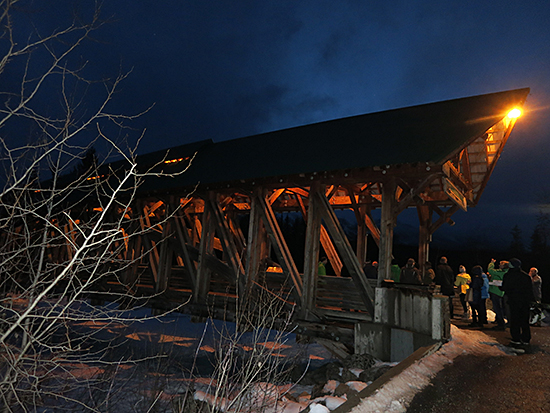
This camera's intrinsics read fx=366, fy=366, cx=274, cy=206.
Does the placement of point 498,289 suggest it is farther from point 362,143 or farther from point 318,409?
point 318,409

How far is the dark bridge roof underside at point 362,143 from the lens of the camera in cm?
710

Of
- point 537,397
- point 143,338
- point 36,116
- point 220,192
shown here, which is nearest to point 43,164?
point 36,116

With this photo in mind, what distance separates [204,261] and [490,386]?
299 inches

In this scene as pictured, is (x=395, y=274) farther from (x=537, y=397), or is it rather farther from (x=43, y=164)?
(x=43, y=164)

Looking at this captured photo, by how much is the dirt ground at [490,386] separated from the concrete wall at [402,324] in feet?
2.27

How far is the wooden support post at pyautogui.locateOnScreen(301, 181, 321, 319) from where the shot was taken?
8.18 metres

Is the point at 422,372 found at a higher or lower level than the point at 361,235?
lower

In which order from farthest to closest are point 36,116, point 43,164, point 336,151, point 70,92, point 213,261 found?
point 213,261
point 336,151
point 43,164
point 70,92
point 36,116

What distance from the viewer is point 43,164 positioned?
12.7 ft

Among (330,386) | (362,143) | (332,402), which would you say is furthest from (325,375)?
(362,143)

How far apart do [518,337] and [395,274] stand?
4264 millimetres

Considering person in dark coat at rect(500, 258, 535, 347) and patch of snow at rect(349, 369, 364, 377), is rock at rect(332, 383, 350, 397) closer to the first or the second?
patch of snow at rect(349, 369, 364, 377)

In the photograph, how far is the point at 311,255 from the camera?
832 cm

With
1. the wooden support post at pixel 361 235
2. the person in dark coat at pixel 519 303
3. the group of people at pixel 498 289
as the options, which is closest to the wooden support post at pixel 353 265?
the group of people at pixel 498 289
